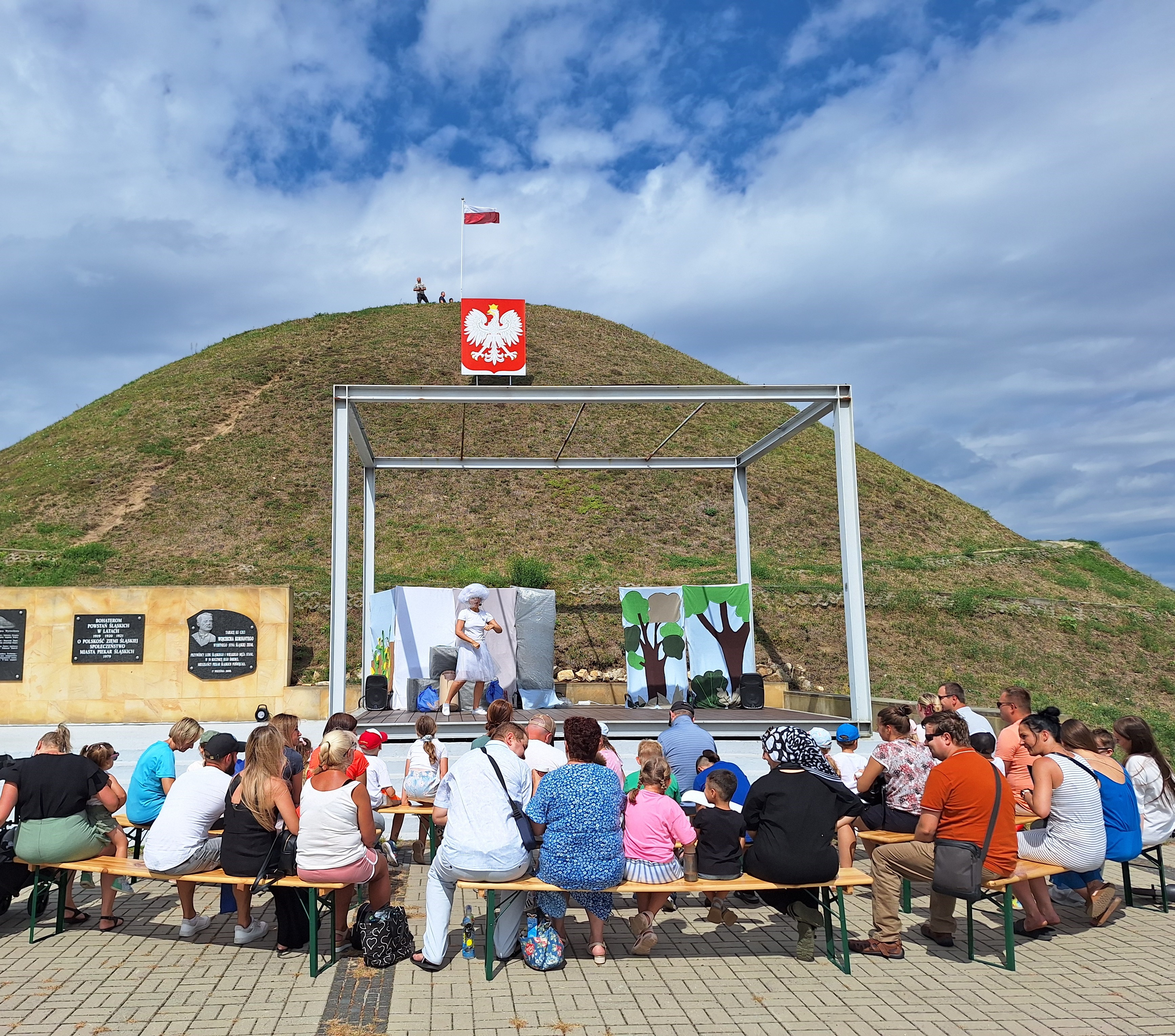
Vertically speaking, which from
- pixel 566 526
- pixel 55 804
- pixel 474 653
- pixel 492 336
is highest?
pixel 492 336

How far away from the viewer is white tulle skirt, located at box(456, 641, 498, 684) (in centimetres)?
1173

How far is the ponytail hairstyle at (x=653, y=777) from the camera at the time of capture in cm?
514

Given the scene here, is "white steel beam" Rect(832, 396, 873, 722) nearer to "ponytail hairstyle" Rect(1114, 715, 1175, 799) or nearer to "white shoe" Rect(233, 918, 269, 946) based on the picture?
"ponytail hairstyle" Rect(1114, 715, 1175, 799)

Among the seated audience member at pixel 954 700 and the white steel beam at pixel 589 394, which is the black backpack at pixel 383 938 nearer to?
the seated audience member at pixel 954 700

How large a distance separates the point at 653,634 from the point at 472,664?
4275 millimetres

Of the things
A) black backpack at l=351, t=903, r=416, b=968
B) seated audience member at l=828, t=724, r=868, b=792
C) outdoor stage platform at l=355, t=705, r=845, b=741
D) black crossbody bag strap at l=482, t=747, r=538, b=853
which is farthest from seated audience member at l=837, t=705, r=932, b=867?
outdoor stage platform at l=355, t=705, r=845, b=741

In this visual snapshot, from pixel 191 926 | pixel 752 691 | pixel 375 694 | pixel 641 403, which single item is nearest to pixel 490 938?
pixel 191 926

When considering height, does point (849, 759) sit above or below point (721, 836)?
above

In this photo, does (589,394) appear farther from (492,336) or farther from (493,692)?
(492,336)

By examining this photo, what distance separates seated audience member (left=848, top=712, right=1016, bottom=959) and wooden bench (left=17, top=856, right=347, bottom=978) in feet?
10.1

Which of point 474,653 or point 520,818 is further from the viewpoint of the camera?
point 474,653

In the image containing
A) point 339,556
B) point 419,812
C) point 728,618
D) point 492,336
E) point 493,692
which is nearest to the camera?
point 419,812

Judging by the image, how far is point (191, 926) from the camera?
531cm

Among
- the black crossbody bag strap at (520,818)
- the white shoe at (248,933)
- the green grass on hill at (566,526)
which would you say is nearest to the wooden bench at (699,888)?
the black crossbody bag strap at (520,818)
